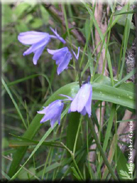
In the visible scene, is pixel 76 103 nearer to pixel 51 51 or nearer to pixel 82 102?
pixel 82 102

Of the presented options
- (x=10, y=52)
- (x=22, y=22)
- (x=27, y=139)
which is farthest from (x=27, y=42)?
(x=10, y=52)

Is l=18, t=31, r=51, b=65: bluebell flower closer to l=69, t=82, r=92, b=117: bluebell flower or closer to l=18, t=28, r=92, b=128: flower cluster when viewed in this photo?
l=18, t=28, r=92, b=128: flower cluster

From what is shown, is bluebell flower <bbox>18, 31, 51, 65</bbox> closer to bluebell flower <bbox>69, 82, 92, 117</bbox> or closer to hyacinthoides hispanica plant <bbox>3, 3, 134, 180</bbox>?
hyacinthoides hispanica plant <bbox>3, 3, 134, 180</bbox>

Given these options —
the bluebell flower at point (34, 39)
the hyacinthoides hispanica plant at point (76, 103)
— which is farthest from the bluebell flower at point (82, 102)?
the bluebell flower at point (34, 39)

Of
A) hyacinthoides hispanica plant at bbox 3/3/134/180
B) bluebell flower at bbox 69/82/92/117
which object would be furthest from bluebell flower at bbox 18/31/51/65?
bluebell flower at bbox 69/82/92/117

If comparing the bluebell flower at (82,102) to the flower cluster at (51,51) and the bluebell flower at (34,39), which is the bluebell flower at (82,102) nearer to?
the flower cluster at (51,51)

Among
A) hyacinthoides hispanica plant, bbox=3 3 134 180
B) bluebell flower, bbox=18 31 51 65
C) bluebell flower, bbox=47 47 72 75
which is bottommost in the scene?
hyacinthoides hispanica plant, bbox=3 3 134 180

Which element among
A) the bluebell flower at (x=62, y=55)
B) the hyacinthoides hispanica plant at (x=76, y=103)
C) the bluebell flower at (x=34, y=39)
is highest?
the bluebell flower at (x=34, y=39)

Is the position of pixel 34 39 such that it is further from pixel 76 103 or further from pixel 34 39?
pixel 76 103

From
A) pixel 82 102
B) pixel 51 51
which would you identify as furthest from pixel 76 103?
pixel 51 51

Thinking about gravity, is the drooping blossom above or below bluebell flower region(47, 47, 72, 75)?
above

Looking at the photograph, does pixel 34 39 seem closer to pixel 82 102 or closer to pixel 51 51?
pixel 51 51

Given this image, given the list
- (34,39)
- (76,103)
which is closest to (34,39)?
(34,39)
